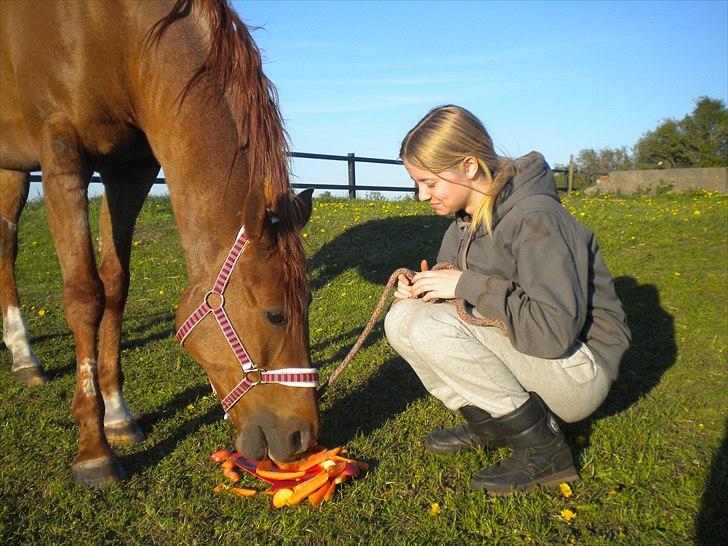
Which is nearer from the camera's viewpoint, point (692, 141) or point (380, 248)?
point (380, 248)

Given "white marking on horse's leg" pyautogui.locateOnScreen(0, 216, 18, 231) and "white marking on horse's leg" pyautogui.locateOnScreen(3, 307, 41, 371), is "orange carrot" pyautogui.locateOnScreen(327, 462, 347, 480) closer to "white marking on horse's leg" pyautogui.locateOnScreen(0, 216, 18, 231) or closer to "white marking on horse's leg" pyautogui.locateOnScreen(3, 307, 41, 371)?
"white marking on horse's leg" pyautogui.locateOnScreen(3, 307, 41, 371)

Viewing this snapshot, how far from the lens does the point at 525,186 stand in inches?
106

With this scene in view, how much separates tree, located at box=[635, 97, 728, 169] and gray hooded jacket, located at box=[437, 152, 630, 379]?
1251 inches

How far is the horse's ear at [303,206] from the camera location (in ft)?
8.86

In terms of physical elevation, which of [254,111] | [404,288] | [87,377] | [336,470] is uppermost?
[254,111]

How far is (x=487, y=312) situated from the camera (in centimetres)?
258

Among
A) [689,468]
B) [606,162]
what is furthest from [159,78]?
[606,162]

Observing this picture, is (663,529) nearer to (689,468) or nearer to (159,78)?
(689,468)

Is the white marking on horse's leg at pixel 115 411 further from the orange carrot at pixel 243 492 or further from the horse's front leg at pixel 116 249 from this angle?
the orange carrot at pixel 243 492

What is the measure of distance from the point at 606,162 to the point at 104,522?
4886cm

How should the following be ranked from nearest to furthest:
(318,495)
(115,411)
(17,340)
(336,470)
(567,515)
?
(567,515) < (318,495) < (336,470) < (115,411) < (17,340)

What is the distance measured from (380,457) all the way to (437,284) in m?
0.89

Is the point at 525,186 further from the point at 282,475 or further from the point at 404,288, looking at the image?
the point at 282,475

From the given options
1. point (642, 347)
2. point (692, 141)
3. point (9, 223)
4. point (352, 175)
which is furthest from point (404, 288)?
point (692, 141)
